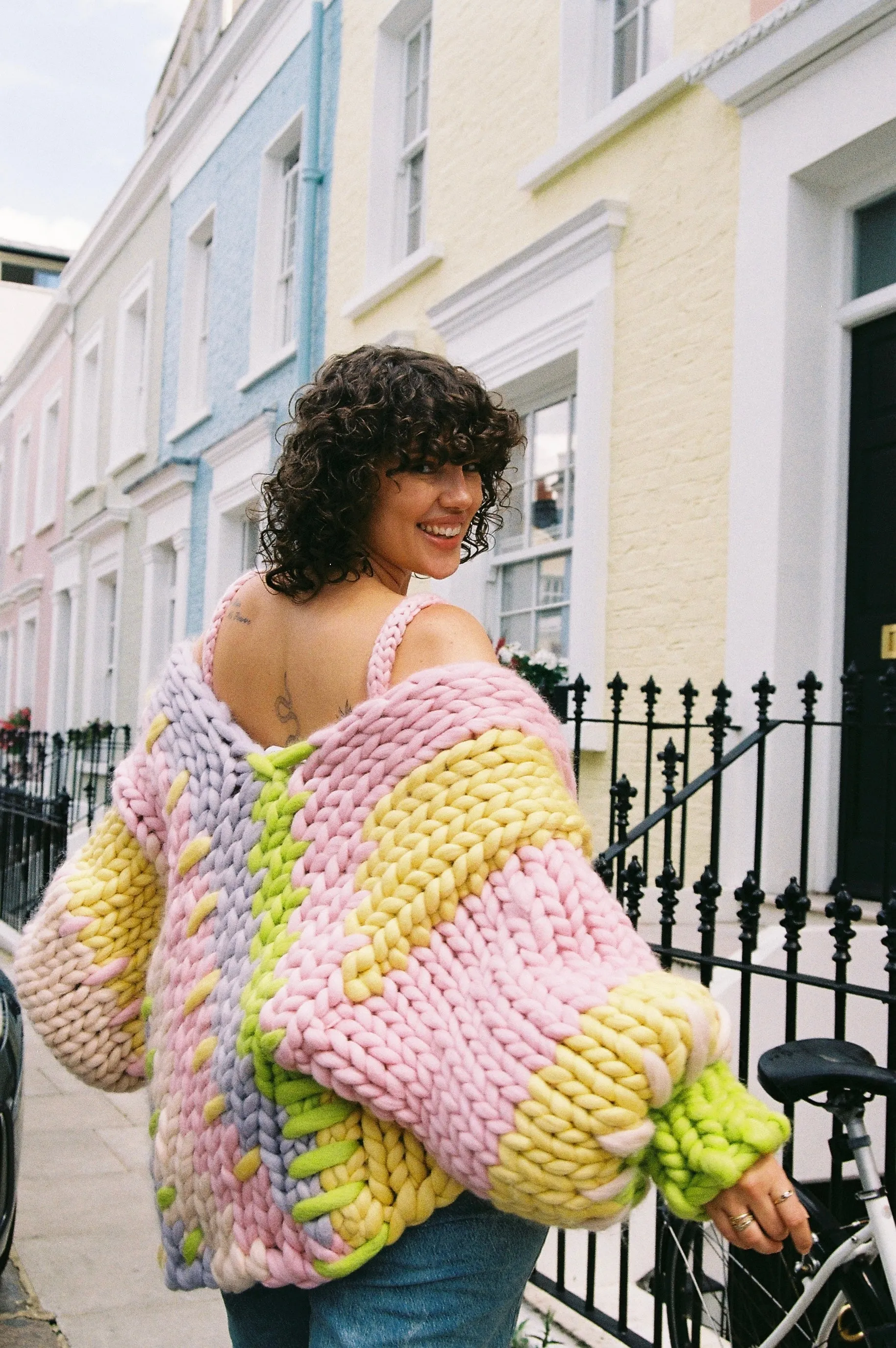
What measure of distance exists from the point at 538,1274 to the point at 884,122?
A: 407cm

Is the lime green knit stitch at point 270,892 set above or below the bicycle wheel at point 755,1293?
above

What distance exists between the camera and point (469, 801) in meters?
1.30

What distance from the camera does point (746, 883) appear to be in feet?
9.57

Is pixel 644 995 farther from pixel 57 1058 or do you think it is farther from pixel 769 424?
pixel 769 424

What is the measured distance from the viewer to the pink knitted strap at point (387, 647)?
1383mm

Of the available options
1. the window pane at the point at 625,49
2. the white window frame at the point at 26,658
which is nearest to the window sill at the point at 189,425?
the window pane at the point at 625,49

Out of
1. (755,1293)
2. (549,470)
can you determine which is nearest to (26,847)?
(549,470)

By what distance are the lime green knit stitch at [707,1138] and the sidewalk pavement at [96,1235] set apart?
75.4 inches

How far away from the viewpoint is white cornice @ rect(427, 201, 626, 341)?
5949mm

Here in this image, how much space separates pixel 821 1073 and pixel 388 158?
307 inches

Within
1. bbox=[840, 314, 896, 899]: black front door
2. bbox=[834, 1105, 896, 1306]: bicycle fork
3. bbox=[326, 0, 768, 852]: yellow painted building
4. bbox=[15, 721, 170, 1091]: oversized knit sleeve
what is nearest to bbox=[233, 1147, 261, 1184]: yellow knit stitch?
bbox=[15, 721, 170, 1091]: oversized knit sleeve

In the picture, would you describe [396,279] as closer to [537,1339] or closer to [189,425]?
[189,425]

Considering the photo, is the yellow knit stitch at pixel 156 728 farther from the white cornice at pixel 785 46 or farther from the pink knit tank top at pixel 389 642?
the white cornice at pixel 785 46

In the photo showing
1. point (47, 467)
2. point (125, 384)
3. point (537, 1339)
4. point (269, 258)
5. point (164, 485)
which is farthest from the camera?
point (47, 467)
